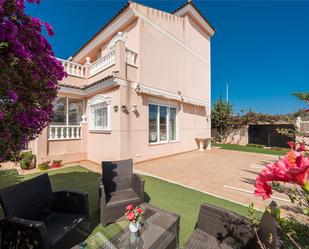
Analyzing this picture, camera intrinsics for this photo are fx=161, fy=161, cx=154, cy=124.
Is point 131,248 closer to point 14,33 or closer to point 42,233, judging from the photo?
point 42,233

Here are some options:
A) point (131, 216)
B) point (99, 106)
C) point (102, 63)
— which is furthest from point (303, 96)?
point (102, 63)

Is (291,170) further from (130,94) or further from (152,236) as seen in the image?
(130,94)

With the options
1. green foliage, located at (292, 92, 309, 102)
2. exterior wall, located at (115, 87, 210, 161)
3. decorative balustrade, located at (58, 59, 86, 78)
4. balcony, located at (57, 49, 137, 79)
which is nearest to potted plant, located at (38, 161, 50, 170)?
exterior wall, located at (115, 87, 210, 161)

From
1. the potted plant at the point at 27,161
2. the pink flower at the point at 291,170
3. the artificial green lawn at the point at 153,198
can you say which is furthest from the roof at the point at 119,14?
the pink flower at the point at 291,170

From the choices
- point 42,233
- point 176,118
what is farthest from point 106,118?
point 42,233

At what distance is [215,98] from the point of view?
2169cm

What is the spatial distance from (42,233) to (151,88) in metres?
8.94

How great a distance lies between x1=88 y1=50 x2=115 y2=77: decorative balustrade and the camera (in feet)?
30.5

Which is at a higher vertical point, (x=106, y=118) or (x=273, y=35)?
(x=273, y=35)

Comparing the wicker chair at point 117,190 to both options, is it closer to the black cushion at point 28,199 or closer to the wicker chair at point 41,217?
the wicker chair at point 41,217

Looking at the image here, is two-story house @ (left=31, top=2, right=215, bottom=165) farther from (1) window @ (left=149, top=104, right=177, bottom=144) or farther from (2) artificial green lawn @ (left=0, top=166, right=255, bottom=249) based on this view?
(2) artificial green lawn @ (left=0, top=166, right=255, bottom=249)

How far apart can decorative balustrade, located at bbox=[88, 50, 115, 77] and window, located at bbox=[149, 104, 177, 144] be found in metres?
3.58

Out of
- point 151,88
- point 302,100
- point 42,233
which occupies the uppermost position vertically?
point 151,88

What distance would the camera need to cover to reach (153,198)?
5082 mm
